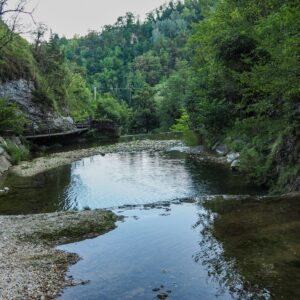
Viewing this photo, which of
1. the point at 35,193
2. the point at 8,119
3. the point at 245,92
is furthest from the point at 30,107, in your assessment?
the point at 245,92

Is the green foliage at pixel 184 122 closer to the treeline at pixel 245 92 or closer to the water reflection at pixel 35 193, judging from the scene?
the treeline at pixel 245 92

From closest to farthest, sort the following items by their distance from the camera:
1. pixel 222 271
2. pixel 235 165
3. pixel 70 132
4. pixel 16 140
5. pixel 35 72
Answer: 1. pixel 222 271
2. pixel 235 165
3. pixel 16 140
4. pixel 35 72
5. pixel 70 132

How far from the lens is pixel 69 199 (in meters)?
16.7

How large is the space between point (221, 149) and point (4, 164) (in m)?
15.4

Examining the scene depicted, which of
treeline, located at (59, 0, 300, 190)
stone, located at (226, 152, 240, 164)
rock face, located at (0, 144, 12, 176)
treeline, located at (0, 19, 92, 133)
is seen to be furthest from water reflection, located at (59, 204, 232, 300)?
treeline, located at (0, 19, 92, 133)

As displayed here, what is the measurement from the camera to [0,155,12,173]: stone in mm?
23295

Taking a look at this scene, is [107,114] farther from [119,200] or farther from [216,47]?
[119,200]

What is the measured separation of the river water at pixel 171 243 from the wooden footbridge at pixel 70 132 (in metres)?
17.2

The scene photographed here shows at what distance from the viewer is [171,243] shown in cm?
996

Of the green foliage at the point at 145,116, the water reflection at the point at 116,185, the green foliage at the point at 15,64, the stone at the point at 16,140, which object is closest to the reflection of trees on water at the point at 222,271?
the water reflection at the point at 116,185

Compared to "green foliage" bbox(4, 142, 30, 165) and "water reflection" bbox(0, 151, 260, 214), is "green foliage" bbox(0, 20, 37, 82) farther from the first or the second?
"water reflection" bbox(0, 151, 260, 214)

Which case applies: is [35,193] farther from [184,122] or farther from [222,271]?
[184,122]

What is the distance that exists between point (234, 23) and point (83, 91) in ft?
183

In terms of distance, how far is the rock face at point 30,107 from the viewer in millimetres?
34500
